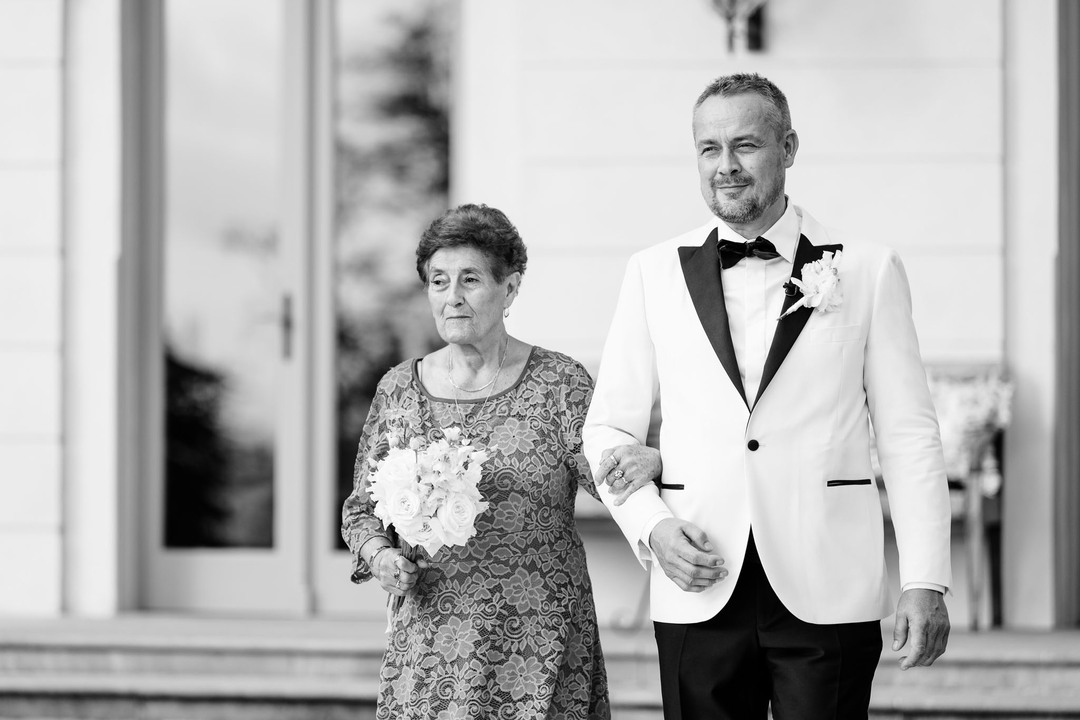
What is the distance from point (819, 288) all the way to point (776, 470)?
1.14ft

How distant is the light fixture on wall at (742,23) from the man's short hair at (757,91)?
2635 millimetres

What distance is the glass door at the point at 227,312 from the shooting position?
5.55 metres

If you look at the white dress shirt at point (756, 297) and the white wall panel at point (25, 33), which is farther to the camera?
the white wall panel at point (25, 33)

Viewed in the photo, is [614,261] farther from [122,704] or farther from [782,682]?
[782,682]

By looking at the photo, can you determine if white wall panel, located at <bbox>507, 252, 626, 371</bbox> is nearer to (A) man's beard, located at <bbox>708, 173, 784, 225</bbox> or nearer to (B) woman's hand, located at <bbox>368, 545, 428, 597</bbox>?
(B) woman's hand, located at <bbox>368, 545, 428, 597</bbox>

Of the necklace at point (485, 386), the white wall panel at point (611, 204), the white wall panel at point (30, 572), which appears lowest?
the white wall panel at point (30, 572)

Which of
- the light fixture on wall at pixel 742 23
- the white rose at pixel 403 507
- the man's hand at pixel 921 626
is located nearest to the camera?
the man's hand at pixel 921 626

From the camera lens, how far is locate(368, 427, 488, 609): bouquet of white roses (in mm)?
2506

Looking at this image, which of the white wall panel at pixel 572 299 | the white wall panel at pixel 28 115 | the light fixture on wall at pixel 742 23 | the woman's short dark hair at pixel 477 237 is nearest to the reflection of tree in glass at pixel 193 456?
the white wall panel at pixel 28 115

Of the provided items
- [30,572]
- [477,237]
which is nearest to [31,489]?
[30,572]

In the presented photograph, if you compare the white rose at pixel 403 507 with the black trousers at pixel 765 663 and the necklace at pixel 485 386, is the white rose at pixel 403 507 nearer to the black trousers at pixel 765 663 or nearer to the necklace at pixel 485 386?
the necklace at pixel 485 386

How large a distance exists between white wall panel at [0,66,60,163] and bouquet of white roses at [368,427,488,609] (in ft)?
11.2

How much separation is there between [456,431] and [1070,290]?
3.36m

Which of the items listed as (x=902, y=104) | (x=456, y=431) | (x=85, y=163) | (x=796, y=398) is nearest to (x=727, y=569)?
(x=796, y=398)
